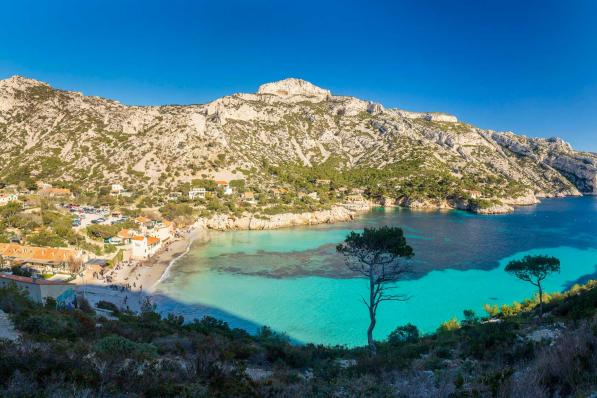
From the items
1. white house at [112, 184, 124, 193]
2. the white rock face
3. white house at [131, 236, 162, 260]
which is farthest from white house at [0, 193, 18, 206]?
the white rock face

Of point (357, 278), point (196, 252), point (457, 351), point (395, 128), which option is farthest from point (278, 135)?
point (457, 351)

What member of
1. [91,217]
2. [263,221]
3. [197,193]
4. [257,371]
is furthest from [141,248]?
[257,371]

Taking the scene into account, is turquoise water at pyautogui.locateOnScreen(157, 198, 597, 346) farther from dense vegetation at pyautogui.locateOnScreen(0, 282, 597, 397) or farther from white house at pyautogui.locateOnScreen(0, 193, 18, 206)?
white house at pyautogui.locateOnScreen(0, 193, 18, 206)

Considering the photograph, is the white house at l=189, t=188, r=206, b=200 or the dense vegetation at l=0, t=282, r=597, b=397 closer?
the dense vegetation at l=0, t=282, r=597, b=397

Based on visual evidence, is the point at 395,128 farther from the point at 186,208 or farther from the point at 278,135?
the point at 186,208

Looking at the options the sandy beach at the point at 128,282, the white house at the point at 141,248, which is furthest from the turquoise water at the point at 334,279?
the white house at the point at 141,248

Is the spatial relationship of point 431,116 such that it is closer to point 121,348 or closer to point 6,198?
point 6,198

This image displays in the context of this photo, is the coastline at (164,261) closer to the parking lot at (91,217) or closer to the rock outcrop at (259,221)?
the rock outcrop at (259,221)
